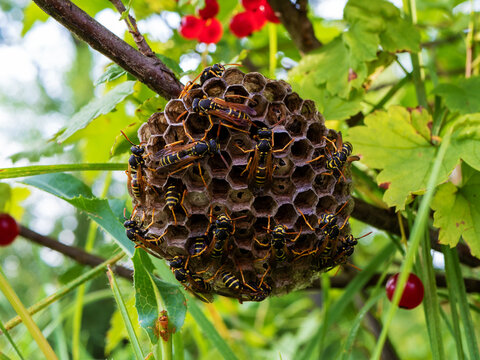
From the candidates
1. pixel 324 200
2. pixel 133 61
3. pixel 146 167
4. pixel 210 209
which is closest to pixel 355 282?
pixel 324 200

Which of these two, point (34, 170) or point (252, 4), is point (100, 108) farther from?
point (252, 4)

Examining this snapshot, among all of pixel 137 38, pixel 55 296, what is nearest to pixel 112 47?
pixel 137 38

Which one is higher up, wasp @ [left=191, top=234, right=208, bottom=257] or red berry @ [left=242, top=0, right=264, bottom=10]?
red berry @ [left=242, top=0, right=264, bottom=10]

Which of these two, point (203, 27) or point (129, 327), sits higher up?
point (203, 27)

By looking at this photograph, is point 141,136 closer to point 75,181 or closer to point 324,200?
point 324,200

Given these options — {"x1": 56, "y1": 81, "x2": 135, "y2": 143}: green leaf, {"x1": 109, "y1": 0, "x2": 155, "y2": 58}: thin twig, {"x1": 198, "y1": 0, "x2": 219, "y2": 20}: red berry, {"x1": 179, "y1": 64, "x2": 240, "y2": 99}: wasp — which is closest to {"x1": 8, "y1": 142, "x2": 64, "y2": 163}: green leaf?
{"x1": 56, "y1": 81, "x2": 135, "y2": 143}: green leaf

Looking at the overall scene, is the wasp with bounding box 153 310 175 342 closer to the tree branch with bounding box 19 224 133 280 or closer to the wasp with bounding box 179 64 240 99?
the wasp with bounding box 179 64 240 99

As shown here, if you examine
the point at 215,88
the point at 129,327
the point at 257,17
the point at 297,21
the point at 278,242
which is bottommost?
the point at 129,327
